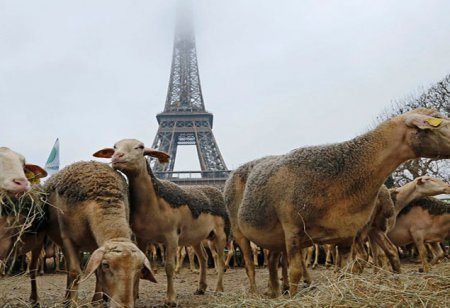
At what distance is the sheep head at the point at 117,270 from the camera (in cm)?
421

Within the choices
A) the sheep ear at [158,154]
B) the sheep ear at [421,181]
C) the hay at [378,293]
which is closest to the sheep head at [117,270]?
the hay at [378,293]

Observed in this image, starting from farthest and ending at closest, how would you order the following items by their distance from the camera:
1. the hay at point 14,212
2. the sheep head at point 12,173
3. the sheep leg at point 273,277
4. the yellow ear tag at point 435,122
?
1. the sheep leg at point 273,277
2. the hay at point 14,212
3. the sheep head at point 12,173
4. the yellow ear tag at point 435,122

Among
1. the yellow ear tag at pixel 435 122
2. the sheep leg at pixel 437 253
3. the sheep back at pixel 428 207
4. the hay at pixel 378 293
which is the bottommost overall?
the sheep leg at pixel 437 253

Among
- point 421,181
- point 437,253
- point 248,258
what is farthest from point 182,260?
point 248,258

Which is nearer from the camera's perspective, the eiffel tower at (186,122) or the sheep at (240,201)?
the sheep at (240,201)

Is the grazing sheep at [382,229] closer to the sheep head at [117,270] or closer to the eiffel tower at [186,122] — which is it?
the sheep head at [117,270]

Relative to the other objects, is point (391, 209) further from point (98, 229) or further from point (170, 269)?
point (98, 229)

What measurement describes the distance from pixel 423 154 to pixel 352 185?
0.78 meters

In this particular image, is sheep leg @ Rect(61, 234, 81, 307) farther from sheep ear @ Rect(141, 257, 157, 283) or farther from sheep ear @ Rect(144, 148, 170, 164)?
sheep ear @ Rect(144, 148, 170, 164)

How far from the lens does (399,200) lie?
10.5 meters

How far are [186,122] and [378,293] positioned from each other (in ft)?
180

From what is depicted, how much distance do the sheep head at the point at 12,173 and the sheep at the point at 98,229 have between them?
22.7 inches

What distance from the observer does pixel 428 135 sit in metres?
4.95

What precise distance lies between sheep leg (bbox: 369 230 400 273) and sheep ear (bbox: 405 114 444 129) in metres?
4.08
